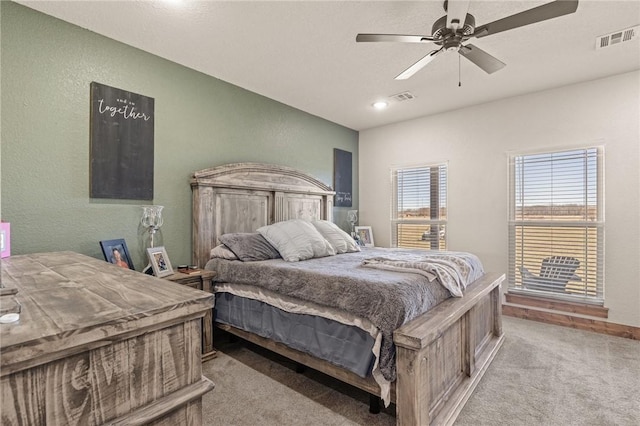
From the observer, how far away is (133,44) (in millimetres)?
2605

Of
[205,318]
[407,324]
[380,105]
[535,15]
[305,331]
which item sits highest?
[380,105]

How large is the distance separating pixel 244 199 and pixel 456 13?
2504 millimetres

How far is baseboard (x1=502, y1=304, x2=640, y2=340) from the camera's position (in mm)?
3106

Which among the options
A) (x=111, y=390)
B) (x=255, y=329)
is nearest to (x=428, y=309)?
(x=255, y=329)

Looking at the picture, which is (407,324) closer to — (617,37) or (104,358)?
(104,358)

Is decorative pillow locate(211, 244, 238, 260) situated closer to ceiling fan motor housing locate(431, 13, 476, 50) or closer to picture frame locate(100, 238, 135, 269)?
picture frame locate(100, 238, 135, 269)

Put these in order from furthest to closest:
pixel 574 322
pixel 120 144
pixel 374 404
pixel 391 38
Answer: pixel 574 322
pixel 120 144
pixel 391 38
pixel 374 404

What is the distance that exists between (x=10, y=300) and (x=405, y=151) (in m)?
4.63

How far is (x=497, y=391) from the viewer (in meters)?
2.13

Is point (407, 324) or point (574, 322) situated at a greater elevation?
point (407, 324)

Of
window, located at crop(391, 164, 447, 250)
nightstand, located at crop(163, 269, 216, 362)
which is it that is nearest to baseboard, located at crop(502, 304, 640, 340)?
window, located at crop(391, 164, 447, 250)

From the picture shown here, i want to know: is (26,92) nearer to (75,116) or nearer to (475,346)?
(75,116)

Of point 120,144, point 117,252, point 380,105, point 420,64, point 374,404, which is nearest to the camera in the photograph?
point 374,404

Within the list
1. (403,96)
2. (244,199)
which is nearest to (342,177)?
(403,96)
